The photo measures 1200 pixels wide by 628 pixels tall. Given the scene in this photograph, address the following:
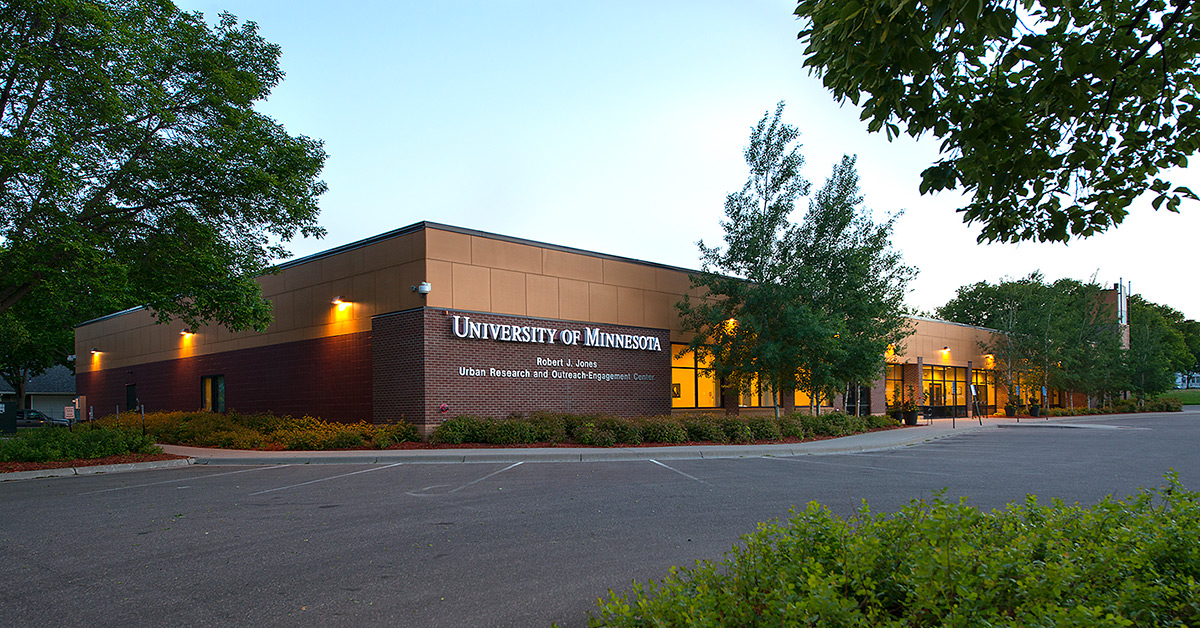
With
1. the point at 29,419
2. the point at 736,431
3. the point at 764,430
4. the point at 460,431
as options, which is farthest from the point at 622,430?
the point at 29,419

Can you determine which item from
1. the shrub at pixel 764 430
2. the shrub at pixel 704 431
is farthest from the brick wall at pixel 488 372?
the shrub at pixel 764 430

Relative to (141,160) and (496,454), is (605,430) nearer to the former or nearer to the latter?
(496,454)

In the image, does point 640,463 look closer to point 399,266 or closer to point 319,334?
point 399,266

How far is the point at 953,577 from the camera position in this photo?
11.5 ft

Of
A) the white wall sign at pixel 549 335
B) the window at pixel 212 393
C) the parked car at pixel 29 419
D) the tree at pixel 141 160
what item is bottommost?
the parked car at pixel 29 419

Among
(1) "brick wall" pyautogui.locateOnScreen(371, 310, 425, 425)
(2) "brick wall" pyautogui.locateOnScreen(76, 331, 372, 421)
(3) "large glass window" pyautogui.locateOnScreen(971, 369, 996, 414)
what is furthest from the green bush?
(3) "large glass window" pyautogui.locateOnScreen(971, 369, 996, 414)

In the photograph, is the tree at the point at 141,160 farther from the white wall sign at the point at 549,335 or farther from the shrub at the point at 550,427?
the shrub at the point at 550,427

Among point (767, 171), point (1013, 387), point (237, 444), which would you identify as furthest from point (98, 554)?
point (1013, 387)

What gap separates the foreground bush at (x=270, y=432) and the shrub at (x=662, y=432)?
19.9ft

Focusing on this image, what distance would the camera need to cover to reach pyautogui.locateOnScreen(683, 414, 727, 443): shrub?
2011cm

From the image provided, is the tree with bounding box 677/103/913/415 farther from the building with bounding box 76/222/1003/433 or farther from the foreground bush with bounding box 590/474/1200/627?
the foreground bush with bounding box 590/474/1200/627

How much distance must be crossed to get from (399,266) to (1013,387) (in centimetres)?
4128

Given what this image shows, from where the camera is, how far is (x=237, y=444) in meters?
19.0

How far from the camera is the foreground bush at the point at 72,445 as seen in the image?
1546 centimetres
